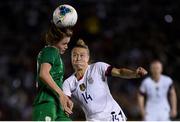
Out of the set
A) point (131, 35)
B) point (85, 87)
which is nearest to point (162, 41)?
point (131, 35)

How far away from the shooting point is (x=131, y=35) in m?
15.3

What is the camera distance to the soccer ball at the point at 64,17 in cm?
700

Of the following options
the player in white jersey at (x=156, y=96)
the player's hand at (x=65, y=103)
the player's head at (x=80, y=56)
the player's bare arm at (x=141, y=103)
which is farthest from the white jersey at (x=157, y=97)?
the player's hand at (x=65, y=103)

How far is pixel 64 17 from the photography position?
707cm

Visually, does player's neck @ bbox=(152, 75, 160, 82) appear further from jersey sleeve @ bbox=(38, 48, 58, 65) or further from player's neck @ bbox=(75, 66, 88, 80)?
jersey sleeve @ bbox=(38, 48, 58, 65)

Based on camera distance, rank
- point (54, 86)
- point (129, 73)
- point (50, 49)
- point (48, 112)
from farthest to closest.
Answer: point (129, 73) < point (50, 49) < point (48, 112) < point (54, 86)

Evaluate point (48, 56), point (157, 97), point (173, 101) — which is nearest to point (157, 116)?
point (157, 97)

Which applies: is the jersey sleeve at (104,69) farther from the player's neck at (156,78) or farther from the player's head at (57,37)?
the player's neck at (156,78)

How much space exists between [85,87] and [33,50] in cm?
784

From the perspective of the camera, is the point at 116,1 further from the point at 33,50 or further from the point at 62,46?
the point at 62,46

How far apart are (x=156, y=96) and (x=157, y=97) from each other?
0.09 ft

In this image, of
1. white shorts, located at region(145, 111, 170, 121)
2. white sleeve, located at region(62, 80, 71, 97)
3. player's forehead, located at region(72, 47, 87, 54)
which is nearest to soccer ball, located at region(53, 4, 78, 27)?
player's forehead, located at region(72, 47, 87, 54)

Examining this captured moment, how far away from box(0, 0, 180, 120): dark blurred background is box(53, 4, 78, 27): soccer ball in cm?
619

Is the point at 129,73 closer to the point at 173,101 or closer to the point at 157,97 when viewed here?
the point at 173,101
